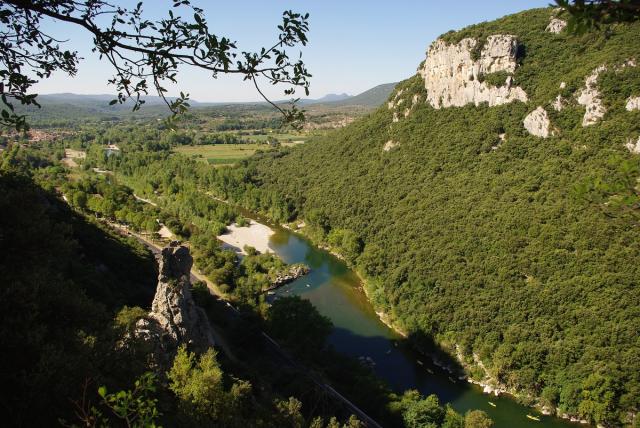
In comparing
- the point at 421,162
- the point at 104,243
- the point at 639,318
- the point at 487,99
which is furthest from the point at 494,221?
the point at 104,243

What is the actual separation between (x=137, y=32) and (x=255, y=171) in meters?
72.2

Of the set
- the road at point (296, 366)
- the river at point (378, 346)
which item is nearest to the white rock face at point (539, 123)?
the river at point (378, 346)

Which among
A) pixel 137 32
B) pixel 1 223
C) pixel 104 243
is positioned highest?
pixel 137 32

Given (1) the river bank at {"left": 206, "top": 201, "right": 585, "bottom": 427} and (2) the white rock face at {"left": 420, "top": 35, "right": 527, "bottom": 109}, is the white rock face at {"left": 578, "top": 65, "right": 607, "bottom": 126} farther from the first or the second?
(1) the river bank at {"left": 206, "top": 201, "right": 585, "bottom": 427}

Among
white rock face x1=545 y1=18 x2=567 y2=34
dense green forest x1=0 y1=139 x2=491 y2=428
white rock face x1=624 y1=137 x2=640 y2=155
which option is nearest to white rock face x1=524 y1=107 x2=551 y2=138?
white rock face x1=624 y1=137 x2=640 y2=155

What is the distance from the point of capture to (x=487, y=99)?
4925cm

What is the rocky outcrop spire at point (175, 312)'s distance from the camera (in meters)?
16.8

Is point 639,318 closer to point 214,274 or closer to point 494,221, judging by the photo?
point 494,221

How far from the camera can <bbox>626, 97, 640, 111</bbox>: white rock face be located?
106ft

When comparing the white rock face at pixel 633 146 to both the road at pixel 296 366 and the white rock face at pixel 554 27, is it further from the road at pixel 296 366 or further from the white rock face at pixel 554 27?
the road at pixel 296 366

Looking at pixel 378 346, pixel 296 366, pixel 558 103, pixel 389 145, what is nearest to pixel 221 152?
pixel 389 145

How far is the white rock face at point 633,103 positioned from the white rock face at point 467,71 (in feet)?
40.8

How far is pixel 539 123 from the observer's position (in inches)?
1558

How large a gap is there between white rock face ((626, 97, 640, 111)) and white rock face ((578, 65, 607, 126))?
1.69m
